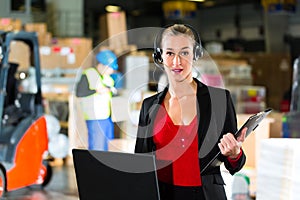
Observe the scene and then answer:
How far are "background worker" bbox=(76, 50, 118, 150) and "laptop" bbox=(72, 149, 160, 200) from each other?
16 cm

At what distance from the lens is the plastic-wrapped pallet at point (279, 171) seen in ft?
9.54

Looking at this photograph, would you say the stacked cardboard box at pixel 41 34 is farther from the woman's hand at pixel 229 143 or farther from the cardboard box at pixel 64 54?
the woman's hand at pixel 229 143

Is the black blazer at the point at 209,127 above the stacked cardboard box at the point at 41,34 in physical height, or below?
below

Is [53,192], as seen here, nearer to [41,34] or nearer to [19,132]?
[19,132]

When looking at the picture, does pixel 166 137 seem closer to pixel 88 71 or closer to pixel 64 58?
pixel 88 71

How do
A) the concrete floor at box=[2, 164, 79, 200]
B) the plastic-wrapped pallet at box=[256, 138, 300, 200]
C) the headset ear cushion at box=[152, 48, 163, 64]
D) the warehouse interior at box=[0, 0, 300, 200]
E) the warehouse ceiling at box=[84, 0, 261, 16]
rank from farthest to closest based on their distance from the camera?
1. the warehouse ceiling at box=[84, 0, 261, 16]
2. the concrete floor at box=[2, 164, 79, 200]
3. the plastic-wrapped pallet at box=[256, 138, 300, 200]
4. the warehouse interior at box=[0, 0, 300, 200]
5. the headset ear cushion at box=[152, 48, 163, 64]

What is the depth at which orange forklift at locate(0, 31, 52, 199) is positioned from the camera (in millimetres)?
6598

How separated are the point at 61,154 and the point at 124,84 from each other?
6.60 m

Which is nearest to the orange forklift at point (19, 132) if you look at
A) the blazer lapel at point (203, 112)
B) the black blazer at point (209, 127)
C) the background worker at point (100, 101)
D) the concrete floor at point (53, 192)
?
the concrete floor at point (53, 192)

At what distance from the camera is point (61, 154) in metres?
9.23

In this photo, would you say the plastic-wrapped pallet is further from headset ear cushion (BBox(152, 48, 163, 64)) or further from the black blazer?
headset ear cushion (BBox(152, 48, 163, 64))

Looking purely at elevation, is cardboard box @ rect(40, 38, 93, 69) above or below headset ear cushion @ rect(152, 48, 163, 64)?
above

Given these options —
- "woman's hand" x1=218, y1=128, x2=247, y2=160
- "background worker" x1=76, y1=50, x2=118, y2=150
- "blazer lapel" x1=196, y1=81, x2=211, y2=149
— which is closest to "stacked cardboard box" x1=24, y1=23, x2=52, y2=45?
"background worker" x1=76, y1=50, x2=118, y2=150

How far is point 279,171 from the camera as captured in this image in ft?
9.90
